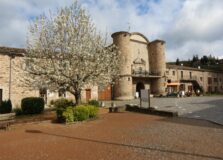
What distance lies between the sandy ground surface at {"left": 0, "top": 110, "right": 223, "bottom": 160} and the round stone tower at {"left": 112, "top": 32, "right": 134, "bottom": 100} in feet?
89.0

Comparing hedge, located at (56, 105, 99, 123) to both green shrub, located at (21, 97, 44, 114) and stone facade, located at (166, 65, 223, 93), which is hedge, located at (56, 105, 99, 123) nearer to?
green shrub, located at (21, 97, 44, 114)

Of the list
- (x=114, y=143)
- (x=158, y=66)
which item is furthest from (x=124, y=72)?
(x=114, y=143)

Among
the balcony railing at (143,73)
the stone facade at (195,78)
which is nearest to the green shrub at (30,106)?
the balcony railing at (143,73)

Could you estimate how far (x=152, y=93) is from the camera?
150ft

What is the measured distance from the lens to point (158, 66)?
45.5 m

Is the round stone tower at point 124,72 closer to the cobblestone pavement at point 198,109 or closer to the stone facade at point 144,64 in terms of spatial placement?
the stone facade at point 144,64

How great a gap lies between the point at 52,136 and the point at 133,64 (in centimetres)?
3438

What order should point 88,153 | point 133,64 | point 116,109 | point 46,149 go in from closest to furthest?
point 88,153 → point 46,149 → point 116,109 → point 133,64

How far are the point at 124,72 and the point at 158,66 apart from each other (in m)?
8.66

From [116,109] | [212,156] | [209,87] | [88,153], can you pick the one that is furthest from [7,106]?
[209,87]

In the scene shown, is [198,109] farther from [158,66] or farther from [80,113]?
[158,66]

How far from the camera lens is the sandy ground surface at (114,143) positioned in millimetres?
7320

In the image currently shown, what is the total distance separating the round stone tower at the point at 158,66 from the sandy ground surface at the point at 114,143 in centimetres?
3275

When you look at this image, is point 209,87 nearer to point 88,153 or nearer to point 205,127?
point 205,127
